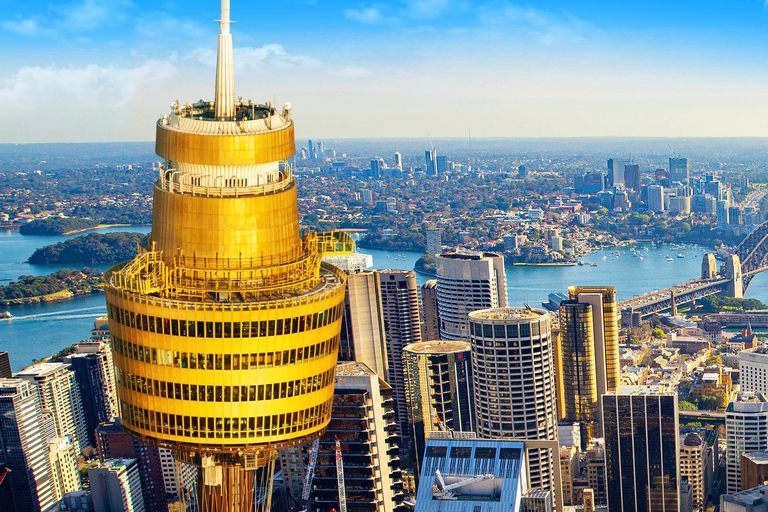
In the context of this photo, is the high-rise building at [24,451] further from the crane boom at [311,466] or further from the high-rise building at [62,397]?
the crane boom at [311,466]

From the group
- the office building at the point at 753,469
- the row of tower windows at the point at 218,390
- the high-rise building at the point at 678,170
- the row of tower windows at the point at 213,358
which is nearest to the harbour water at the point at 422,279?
the high-rise building at the point at 678,170

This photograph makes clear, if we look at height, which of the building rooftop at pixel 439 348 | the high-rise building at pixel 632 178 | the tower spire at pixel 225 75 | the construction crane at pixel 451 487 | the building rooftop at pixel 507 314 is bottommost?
the building rooftop at pixel 439 348

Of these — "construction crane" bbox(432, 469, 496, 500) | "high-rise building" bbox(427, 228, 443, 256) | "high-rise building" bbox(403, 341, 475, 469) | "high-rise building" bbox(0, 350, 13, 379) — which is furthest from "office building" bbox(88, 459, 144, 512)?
"high-rise building" bbox(427, 228, 443, 256)

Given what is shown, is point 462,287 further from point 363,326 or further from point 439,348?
point 439,348

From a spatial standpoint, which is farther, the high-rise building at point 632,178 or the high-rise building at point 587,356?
the high-rise building at point 632,178

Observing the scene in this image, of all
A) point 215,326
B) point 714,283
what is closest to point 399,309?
point 215,326

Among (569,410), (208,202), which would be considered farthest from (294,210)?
(569,410)
